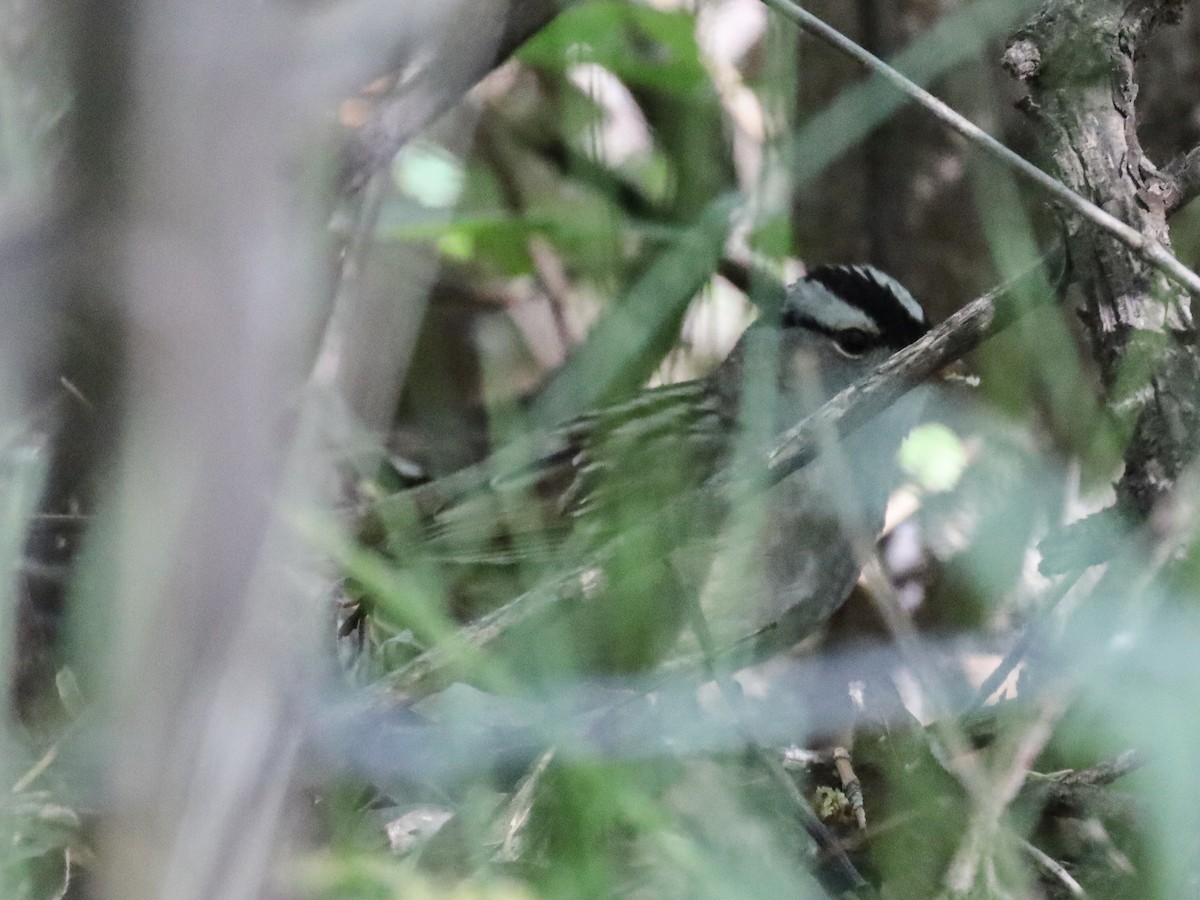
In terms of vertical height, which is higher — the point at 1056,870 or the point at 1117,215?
the point at 1117,215

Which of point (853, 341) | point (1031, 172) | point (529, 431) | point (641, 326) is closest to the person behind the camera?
point (1031, 172)

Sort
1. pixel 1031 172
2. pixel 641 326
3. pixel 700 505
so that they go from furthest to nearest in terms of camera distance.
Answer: pixel 641 326 → pixel 700 505 → pixel 1031 172

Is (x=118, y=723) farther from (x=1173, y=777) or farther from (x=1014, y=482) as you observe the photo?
(x=1014, y=482)

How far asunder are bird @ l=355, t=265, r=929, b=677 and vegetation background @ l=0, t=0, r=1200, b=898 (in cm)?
6

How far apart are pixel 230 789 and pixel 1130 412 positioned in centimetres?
99

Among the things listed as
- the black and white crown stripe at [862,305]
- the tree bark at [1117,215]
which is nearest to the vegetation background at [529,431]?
the tree bark at [1117,215]

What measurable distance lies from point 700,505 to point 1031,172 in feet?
1.47

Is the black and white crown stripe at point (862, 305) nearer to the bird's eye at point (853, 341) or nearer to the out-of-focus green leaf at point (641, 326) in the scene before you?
the bird's eye at point (853, 341)

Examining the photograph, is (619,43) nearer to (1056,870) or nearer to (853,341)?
(853,341)

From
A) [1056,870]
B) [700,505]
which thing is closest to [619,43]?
[700,505]

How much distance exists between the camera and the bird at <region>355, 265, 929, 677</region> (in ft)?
4.65

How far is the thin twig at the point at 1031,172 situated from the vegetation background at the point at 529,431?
12mm

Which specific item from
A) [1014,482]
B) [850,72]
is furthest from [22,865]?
[850,72]

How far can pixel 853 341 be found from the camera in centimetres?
233
